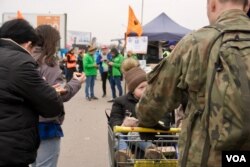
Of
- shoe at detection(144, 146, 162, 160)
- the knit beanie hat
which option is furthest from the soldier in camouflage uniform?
the knit beanie hat

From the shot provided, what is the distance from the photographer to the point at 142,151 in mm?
3451

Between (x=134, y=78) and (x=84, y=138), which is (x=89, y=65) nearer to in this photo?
(x=84, y=138)

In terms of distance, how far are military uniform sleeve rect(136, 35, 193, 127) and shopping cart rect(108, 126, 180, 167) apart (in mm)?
397

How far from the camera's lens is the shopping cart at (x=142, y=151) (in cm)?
297

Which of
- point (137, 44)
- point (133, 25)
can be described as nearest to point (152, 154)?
point (133, 25)

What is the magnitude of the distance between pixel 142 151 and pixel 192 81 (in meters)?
1.33

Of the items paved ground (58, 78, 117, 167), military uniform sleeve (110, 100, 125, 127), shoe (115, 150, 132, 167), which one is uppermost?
military uniform sleeve (110, 100, 125, 127)

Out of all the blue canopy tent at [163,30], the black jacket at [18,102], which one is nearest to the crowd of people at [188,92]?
the black jacket at [18,102]

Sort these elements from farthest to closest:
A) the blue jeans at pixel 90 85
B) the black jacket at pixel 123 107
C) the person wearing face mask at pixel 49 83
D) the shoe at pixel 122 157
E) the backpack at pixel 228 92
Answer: the blue jeans at pixel 90 85
the black jacket at pixel 123 107
the person wearing face mask at pixel 49 83
the shoe at pixel 122 157
the backpack at pixel 228 92

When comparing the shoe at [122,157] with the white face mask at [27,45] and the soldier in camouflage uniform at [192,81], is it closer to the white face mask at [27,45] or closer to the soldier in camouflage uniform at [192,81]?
the soldier in camouflage uniform at [192,81]

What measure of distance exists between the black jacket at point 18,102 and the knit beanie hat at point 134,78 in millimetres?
1302

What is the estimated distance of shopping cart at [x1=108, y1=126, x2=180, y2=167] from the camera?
117 inches

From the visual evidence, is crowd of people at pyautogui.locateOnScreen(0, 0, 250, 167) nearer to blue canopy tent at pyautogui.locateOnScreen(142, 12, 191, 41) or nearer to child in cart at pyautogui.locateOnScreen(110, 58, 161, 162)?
child in cart at pyautogui.locateOnScreen(110, 58, 161, 162)

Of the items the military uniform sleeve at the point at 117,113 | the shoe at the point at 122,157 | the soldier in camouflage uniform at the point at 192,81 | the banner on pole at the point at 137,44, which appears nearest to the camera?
the soldier in camouflage uniform at the point at 192,81
